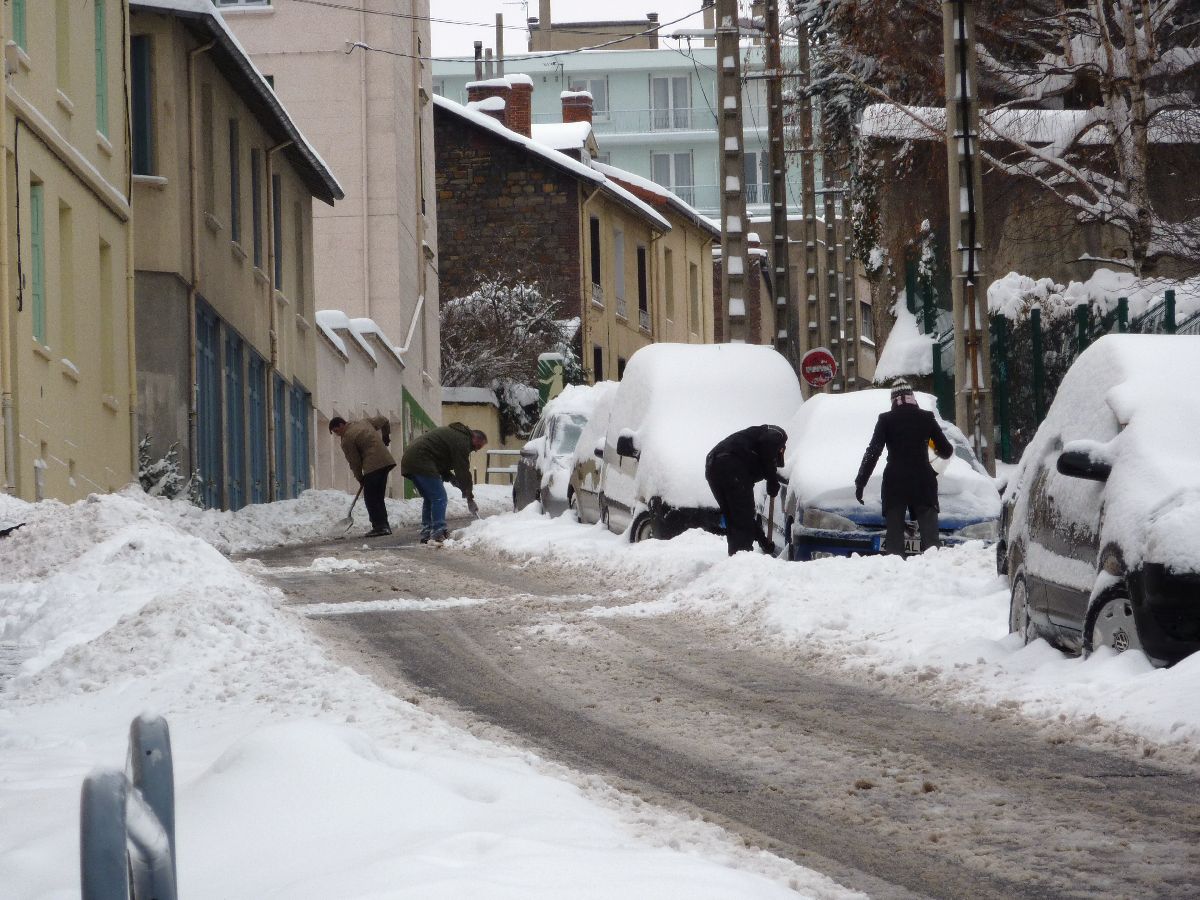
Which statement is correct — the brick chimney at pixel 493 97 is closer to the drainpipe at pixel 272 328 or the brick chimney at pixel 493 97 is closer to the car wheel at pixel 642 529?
the drainpipe at pixel 272 328

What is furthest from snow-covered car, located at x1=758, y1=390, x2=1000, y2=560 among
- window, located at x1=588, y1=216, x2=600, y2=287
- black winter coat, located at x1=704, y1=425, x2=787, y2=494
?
window, located at x1=588, y1=216, x2=600, y2=287

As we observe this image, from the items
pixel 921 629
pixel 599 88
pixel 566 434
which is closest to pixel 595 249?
pixel 566 434

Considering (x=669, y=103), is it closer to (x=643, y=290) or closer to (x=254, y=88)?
(x=643, y=290)

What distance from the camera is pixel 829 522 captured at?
1616cm

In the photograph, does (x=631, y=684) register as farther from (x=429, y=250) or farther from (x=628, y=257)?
(x=628, y=257)

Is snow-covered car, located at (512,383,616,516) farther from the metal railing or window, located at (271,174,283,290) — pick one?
the metal railing

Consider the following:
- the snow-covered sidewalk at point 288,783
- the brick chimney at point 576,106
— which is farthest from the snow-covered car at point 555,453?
the brick chimney at point 576,106

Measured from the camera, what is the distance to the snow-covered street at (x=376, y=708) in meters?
5.50

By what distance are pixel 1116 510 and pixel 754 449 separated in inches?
298

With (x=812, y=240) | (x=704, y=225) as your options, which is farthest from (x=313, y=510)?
(x=704, y=225)

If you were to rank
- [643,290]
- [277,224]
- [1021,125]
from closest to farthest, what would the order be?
1. [1021,125]
2. [277,224]
3. [643,290]

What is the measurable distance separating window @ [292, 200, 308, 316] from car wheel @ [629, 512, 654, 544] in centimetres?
1642

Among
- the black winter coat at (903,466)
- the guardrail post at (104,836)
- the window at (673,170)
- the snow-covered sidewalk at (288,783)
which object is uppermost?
the window at (673,170)

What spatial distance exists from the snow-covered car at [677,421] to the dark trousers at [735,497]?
1633 mm
